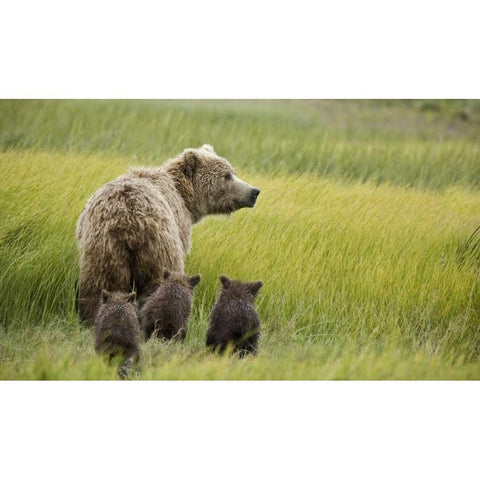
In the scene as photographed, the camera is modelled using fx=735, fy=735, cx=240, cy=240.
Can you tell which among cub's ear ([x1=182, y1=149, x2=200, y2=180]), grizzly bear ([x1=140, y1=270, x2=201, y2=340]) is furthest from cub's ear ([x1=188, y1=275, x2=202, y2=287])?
cub's ear ([x1=182, y1=149, x2=200, y2=180])

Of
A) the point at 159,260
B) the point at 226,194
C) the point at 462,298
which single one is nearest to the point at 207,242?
the point at 226,194

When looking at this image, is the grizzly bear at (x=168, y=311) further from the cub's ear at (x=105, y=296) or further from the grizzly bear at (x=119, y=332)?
the cub's ear at (x=105, y=296)

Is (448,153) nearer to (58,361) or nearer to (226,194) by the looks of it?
(226,194)

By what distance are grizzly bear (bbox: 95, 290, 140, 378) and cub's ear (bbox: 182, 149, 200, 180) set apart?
2.03 m

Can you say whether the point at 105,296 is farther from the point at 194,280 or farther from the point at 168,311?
the point at 194,280

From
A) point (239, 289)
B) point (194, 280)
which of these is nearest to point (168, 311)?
point (194, 280)

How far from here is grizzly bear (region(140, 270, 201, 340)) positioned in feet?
20.5

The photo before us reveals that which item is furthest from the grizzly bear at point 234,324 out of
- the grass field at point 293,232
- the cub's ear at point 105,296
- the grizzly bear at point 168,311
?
the cub's ear at point 105,296

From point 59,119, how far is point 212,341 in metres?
3.96

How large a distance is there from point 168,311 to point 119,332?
0.56m

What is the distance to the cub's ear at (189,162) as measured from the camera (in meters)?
7.63

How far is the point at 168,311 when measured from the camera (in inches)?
247

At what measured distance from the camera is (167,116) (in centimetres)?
920

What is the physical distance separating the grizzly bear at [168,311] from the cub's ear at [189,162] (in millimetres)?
1590
